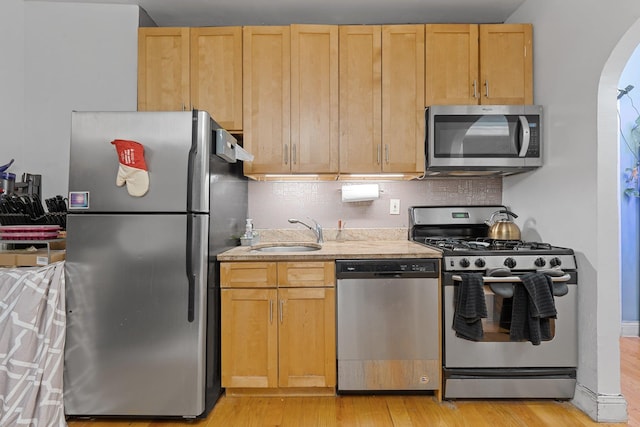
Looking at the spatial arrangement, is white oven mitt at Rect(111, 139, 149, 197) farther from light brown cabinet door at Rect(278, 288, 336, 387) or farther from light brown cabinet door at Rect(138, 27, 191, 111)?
light brown cabinet door at Rect(278, 288, 336, 387)

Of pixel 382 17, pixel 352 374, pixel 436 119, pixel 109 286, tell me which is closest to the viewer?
pixel 109 286

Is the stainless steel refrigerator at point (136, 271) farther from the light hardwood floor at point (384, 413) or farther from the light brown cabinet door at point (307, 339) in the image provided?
the light brown cabinet door at point (307, 339)

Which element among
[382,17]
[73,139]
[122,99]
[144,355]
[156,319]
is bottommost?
[144,355]

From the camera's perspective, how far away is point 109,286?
1.95 m

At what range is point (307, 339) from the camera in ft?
7.20

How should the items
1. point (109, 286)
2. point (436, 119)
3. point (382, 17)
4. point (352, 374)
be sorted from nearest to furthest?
point (109, 286)
point (352, 374)
point (436, 119)
point (382, 17)

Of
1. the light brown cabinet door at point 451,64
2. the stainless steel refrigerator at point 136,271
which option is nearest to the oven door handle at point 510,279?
the light brown cabinet door at point 451,64

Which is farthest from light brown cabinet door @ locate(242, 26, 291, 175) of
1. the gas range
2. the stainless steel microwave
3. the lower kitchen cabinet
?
the gas range

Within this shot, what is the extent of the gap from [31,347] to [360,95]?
2368 millimetres

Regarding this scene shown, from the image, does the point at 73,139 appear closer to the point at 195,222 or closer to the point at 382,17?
the point at 195,222

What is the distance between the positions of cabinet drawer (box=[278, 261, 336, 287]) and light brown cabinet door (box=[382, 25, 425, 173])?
3.12 feet

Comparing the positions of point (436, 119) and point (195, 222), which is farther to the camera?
point (436, 119)

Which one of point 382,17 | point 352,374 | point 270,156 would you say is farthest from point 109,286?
point 382,17

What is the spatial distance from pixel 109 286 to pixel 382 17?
102 inches
